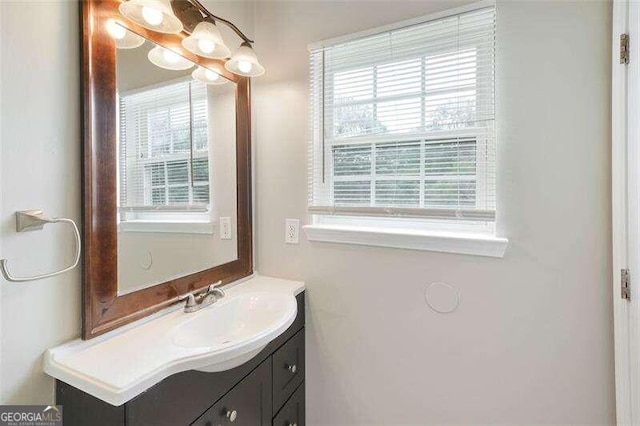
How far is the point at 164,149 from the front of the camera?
4.15ft

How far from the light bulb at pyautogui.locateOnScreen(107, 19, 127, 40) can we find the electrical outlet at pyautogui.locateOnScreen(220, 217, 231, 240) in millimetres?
819

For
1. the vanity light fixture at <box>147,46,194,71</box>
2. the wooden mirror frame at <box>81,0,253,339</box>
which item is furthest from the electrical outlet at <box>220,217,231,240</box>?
the vanity light fixture at <box>147,46,194,71</box>

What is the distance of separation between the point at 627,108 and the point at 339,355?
149cm

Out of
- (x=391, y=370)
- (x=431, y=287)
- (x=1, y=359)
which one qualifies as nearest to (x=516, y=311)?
(x=431, y=287)

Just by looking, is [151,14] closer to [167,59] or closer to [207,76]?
[167,59]

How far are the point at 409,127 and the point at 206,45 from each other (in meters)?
0.90

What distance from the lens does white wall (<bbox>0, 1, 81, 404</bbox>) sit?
0.81 metres

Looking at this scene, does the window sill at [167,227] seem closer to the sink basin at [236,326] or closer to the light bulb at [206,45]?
the sink basin at [236,326]

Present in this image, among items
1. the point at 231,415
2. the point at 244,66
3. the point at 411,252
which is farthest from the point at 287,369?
the point at 244,66

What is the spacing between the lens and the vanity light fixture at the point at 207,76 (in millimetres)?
1377

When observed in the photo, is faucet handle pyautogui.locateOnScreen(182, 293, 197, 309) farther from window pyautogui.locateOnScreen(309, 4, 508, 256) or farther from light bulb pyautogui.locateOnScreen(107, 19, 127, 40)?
light bulb pyautogui.locateOnScreen(107, 19, 127, 40)

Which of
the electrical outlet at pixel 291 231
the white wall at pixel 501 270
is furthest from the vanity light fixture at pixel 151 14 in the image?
the electrical outlet at pixel 291 231

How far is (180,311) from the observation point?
4.05ft

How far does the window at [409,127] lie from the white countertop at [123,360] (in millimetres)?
723
